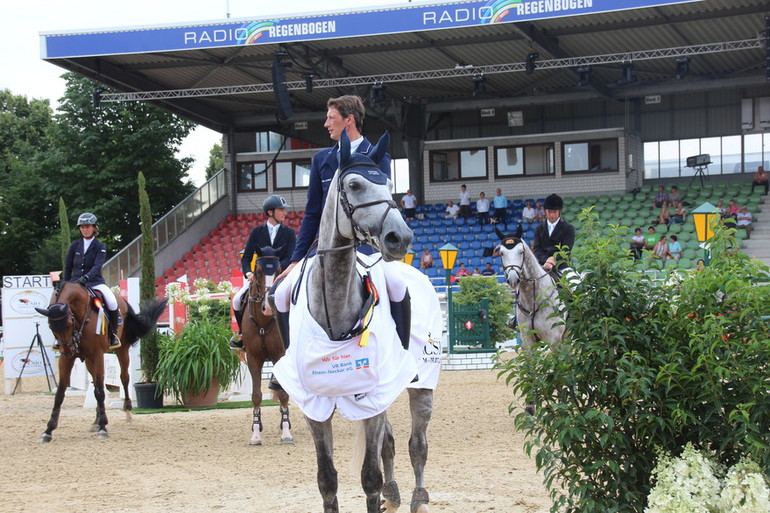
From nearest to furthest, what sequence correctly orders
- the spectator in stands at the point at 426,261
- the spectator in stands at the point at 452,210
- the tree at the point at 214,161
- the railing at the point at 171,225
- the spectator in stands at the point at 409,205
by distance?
the spectator in stands at the point at 426,261 → the railing at the point at 171,225 → the spectator in stands at the point at 452,210 → the spectator in stands at the point at 409,205 → the tree at the point at 214,161

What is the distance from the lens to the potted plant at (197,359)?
1245 cm

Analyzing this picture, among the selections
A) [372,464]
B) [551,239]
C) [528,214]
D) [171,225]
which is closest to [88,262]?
[551,239]

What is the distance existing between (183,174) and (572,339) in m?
36.2

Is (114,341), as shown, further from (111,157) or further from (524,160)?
(111,157)

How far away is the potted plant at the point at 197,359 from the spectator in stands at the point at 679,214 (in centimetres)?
1725

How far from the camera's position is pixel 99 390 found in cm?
1095

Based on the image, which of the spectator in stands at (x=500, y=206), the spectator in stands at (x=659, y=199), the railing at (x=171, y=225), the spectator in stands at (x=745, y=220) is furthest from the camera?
the spectator in stands at (x=500, y=206)

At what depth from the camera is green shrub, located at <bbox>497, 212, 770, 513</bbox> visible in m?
4.22

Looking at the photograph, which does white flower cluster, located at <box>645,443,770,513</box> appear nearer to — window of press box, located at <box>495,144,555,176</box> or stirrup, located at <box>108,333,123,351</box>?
stirrup, located at <box>108,333,123,351</box>

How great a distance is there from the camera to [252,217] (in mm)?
34219

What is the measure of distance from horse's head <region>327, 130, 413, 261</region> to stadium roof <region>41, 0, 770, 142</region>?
63.7ft

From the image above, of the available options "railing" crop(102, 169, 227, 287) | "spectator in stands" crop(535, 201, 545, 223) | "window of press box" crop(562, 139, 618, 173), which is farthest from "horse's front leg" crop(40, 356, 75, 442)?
"window of press box" crop(562, 139, 618, 173)

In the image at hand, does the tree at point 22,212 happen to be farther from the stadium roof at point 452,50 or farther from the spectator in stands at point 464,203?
the spectator in stands at point 464,203

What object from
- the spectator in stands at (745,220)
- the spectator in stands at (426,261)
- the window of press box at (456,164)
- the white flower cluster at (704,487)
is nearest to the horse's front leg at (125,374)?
the white flower cluster at (704,487)
